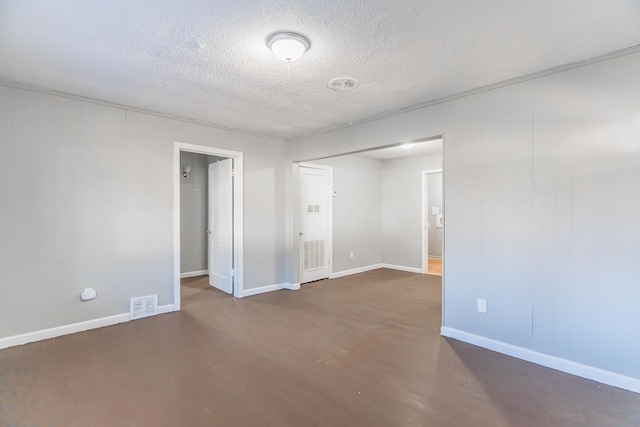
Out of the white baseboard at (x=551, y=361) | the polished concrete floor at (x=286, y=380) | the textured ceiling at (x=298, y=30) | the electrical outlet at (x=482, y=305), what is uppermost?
the textured ceiling at (x=298, y=30)

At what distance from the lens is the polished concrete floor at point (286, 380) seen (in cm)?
192

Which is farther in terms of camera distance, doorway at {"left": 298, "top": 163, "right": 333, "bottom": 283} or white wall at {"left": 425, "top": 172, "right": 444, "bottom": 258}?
white wall at {"left": 425, "top": 172, "right": 444, "bottom": 258}

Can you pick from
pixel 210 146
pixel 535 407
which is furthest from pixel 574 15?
pixel 210 146

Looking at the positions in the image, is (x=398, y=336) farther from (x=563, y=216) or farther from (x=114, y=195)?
(x=114, y=195)

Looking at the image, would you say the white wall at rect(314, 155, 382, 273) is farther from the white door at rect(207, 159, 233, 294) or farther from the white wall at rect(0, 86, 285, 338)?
the white wall at rect(0, 86, 285, 338)

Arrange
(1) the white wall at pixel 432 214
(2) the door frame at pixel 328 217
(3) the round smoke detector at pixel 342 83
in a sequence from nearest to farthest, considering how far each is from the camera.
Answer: (3) the round smoke detector at pixel 342 83 < (2) the door frame at pixel 328 217 < (1) the white wall at pixel 432 214

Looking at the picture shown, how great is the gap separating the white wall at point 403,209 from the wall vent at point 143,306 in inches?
191

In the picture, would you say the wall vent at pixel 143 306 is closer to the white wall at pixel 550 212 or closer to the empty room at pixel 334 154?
the empty room at pixel 334 154

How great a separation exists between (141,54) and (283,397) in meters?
2.75

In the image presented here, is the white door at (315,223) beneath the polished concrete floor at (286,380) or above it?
above

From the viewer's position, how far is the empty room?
1954 mm

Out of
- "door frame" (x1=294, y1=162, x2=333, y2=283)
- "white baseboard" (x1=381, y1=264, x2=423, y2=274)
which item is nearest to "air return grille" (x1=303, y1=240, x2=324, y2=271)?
"door frame" (x1=294, y1=162, x2=333, y2=283)

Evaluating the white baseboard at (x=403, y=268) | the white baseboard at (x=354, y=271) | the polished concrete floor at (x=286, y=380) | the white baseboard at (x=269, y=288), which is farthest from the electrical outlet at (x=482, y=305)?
the white baseboard at (x=403, y=268)

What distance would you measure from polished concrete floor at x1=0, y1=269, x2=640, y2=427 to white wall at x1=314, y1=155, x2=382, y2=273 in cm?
272
